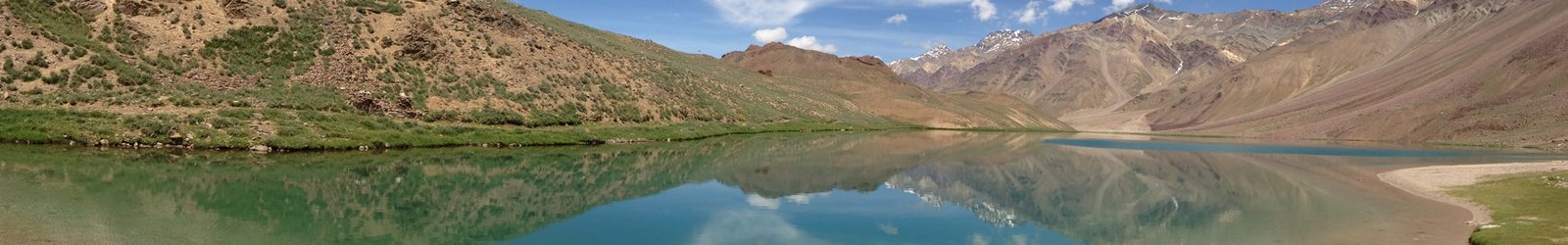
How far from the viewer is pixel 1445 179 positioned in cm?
3575

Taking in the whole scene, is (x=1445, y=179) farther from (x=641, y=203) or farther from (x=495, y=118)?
(x=495, y=118)

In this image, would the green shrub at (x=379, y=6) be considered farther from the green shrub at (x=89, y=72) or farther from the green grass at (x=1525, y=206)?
the green grass at (x=1525, y=206)

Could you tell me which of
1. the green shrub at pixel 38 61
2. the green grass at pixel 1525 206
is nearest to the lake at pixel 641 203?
the green grass at pixel 1525 206

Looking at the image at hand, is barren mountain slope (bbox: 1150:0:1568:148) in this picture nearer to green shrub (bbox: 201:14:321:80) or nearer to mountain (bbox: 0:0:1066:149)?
mountain (bbox: 0:0:1066:149)

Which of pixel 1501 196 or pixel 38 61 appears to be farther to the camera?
pixel 38 61

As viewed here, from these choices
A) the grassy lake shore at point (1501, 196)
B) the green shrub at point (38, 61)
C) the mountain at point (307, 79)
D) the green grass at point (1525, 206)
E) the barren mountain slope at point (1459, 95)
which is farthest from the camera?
the barren mountain slope at point (1459, 95)

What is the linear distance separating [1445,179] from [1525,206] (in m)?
13.2

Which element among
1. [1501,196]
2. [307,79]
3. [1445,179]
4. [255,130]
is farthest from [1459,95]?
[255,130]

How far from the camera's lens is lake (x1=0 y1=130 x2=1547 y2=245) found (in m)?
18.2

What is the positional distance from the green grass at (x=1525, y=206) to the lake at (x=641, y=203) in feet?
3.24

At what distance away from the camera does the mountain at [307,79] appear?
40.3 m

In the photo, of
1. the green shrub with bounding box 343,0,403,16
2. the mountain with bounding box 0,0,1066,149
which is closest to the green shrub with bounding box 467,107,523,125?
the mountain with bounding box 0,0,1066,149

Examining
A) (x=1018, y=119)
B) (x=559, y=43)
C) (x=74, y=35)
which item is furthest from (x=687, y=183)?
(x=1018, y=119)

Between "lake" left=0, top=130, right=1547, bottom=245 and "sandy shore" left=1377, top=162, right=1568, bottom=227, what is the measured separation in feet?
2.28
